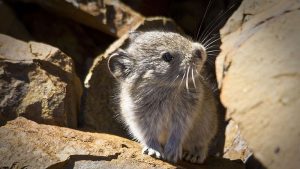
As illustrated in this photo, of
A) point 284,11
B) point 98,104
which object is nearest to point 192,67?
point 284,11

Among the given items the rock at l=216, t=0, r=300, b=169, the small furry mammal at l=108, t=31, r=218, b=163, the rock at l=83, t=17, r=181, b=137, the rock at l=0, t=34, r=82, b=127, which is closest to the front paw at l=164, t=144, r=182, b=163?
the small furry mammal at l=108, t=31, r=218, b=163

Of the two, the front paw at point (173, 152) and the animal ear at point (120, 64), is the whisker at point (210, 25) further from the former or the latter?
the front paw at point (173, 152)

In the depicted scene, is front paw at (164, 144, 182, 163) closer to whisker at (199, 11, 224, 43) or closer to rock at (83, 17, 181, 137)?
rock at (83, 17, 181, 137)

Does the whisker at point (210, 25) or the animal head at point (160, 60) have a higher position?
the whisker at point (210, 25)

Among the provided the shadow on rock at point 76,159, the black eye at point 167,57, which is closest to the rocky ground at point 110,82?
the shadow on rock at point 76,159

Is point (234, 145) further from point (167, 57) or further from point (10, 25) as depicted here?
point (10, 25)

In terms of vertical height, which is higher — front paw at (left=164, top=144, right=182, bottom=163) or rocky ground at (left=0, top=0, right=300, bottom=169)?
rocky ground at (left=0, top=0, right=300, bottom=169)
